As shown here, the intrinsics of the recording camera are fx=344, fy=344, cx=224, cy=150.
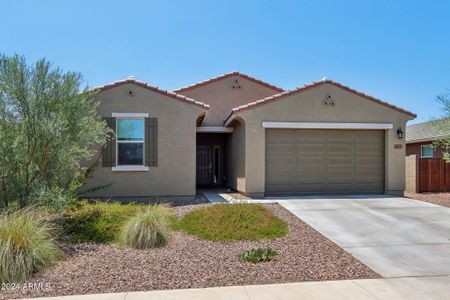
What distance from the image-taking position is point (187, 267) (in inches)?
243

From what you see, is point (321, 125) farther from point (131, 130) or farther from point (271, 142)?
point (131, 130)

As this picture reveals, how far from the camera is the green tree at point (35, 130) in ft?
26.6

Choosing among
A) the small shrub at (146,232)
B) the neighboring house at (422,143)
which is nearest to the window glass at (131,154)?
the small shrub at (146,232)

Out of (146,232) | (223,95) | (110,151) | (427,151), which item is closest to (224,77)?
(223,95)

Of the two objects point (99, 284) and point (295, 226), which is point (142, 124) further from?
point (99, 284)

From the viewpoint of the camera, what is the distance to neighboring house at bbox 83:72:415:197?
12.6m

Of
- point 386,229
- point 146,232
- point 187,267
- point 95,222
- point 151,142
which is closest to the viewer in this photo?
point 187,267

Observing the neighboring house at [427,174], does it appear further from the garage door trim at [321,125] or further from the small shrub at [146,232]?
the small shrub at [146,232]

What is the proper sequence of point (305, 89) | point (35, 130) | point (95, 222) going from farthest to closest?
point (305, 89)
point (95, 222)
point (35, 130)

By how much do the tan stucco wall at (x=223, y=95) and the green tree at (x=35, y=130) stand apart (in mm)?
9348

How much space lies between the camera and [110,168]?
12.5 metres

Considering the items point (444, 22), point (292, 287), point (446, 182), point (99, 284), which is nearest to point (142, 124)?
point (99, 284)

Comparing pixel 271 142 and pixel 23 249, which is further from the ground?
pixel 271 142

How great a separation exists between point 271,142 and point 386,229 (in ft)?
18.9
